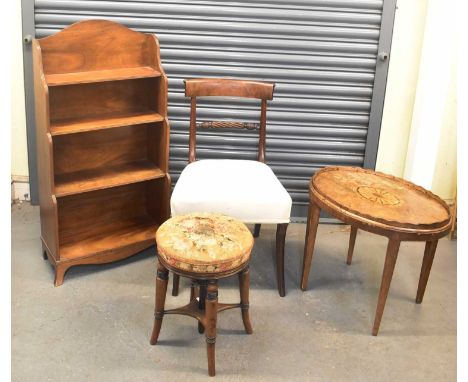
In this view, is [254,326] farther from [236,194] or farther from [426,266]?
[426,266]

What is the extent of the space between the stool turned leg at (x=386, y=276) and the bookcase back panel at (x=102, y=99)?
1550mm

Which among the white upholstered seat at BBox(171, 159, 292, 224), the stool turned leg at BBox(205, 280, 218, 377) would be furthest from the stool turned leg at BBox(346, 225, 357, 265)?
the stool turned leg at BBox(205, 280, 218, 377)

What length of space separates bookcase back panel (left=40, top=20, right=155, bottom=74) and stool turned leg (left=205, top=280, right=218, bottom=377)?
4.80 ft

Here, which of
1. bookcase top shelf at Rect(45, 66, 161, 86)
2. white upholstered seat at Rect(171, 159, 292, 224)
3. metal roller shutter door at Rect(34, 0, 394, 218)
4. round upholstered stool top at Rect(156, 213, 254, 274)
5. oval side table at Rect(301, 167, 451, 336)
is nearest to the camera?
round upholstered stool top at Rect(156, 213, 254, 274)

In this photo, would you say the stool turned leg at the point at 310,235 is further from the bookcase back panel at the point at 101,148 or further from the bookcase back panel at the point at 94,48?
the bookcase back panel at the point at 94,48

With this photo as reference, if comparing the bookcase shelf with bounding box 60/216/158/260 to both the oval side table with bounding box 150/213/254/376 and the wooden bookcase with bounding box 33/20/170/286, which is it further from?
the oval side table with bounding box 150/213/254/376

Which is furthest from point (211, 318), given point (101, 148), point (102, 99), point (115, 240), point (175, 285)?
point (102, 99)

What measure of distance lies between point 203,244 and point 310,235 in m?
0.83

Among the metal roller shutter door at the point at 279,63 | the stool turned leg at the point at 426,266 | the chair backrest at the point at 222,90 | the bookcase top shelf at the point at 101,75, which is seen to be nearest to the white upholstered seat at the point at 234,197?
the chair backrest at the point at 222,90

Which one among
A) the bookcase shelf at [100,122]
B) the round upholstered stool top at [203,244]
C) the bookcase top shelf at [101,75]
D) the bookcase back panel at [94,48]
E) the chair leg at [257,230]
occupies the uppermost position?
the bookcase back panel at [94,48]

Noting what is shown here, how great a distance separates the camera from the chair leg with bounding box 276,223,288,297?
10.4ft

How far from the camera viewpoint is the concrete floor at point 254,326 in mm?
2717

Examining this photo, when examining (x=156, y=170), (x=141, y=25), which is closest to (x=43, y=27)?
(x=141, y=25)

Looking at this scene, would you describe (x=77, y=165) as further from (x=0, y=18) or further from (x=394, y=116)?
(x=0, y=18)
